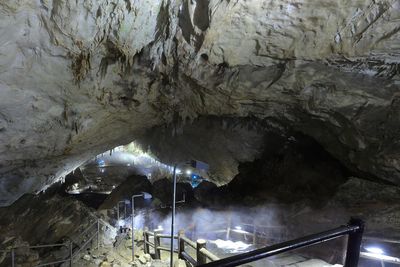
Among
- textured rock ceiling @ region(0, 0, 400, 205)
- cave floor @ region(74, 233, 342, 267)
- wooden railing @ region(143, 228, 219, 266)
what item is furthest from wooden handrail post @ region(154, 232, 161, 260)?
textured rock ceiling @ region(0, 0, 400, 205)

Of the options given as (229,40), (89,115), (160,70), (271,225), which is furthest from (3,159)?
(271,225)

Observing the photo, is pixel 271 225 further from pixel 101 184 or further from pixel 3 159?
pixel 101 184

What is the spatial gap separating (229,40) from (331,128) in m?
4.34

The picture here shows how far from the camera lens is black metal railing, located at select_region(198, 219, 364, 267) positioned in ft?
4.17

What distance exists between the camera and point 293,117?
8680 millimetres

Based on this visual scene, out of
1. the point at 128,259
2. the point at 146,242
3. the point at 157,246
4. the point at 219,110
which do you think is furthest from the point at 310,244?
the point at 128,259

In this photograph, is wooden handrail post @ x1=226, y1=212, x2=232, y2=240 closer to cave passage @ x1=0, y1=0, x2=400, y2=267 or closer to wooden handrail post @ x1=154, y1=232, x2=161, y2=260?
cave passage @ x1=0, y1=0, x2=400, y2=267

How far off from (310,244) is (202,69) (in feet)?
17.0

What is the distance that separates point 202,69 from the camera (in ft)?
20.7

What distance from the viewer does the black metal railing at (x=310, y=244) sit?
1270 mm

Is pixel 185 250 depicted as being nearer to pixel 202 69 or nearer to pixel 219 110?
pixel 219 110

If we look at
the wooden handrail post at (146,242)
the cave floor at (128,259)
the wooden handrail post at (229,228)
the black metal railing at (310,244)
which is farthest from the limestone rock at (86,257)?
the black metal railing at (310,244)

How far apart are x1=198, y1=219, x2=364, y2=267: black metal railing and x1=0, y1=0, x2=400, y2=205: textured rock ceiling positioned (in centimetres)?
336

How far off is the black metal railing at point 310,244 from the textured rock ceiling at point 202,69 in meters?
3.36
